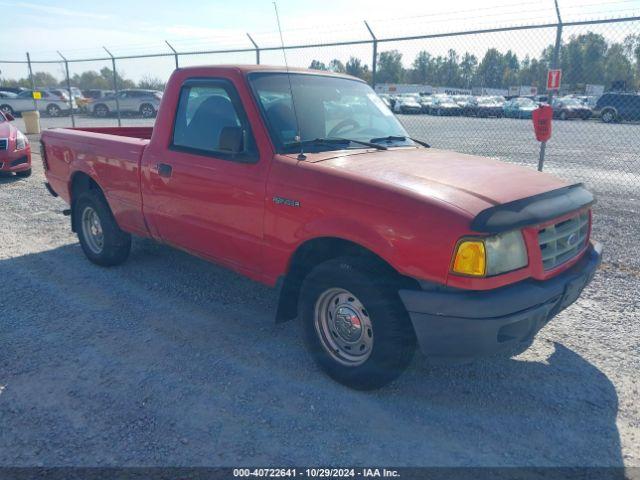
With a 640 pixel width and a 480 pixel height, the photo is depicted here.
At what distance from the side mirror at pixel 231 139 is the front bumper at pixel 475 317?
5.00ft

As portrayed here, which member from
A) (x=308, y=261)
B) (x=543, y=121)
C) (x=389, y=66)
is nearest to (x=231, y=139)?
(x=308, y=261)

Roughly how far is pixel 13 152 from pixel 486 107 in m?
14.3

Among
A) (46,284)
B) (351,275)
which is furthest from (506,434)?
(46,284)

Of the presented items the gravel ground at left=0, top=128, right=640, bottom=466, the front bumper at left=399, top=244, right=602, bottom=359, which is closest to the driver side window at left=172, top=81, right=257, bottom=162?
the gravel ground at left=0, top=128, right=640, bottom=466

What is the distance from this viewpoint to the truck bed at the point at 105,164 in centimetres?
456

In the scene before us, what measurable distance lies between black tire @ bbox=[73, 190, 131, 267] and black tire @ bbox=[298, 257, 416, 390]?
2.74 meters

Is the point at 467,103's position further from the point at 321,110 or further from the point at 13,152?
the point at 321,110

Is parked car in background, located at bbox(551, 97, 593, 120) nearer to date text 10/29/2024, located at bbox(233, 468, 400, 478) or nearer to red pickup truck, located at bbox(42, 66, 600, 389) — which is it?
red pickup truck, located at bbox(42, 66, 600, 389)

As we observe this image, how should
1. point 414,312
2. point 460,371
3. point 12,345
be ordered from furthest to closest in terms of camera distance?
point 12,345 < point 460,371 < point 414,312

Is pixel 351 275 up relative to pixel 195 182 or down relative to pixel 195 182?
down

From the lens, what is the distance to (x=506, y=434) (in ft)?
9.29

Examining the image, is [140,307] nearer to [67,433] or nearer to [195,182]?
[195,182]

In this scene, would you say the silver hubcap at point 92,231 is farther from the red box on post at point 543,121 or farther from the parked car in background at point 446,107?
the parked car in background at point 446,107

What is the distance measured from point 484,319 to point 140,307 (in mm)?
2984
